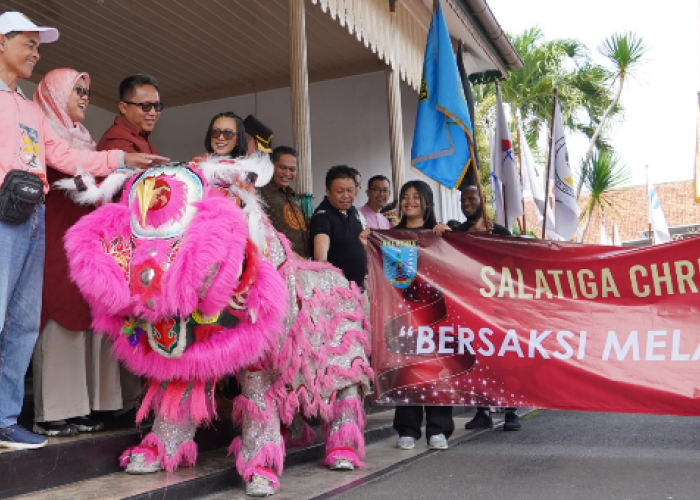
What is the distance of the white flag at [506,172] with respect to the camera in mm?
6824

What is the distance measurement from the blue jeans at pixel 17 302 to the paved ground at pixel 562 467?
146cm

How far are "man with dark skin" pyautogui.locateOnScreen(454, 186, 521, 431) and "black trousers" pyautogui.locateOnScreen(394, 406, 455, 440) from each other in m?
0.97

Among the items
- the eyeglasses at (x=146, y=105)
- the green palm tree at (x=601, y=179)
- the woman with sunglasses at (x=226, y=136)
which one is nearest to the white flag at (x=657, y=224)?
the green palm tree at (x=601, y=179)

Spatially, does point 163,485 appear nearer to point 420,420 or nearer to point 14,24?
point 14,24

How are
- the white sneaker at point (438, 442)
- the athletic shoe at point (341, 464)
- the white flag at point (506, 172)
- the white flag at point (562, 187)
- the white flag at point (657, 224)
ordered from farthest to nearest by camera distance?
the white flag at point (657, 224) → the white flag at point (562, 187) → the white flag at point (506, 172) → the white sneaker at point (438, 442) → the athletic shoe at point (341, 464)

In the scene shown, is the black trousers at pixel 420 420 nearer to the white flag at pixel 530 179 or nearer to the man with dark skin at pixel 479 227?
the man with dark skin at pixel 479 227

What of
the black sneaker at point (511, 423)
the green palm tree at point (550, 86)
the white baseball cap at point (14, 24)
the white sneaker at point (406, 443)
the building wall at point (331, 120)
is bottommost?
the black sneaker at point (511, 423)

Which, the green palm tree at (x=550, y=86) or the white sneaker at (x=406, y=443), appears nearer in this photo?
the white sneaker at (x=406, y=443)

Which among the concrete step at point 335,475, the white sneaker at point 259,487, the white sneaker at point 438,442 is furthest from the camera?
the white sneaker at point 438,442

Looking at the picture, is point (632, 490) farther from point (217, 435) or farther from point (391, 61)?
point (391, 61)

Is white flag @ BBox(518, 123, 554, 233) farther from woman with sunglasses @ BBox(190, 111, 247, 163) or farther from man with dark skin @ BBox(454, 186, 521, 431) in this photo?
woman with sunglasses @ BBox(190, 111, 247, 163)

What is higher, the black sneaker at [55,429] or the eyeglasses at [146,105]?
the eyeglasses at [146,105]

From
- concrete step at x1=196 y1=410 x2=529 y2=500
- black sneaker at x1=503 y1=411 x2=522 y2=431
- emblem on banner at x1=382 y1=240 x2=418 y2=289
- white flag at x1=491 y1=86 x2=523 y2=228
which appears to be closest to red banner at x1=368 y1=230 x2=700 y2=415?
emblem on banner at x1=382 y1=240 x2=418 y2=289

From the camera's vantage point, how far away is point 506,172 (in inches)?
280
